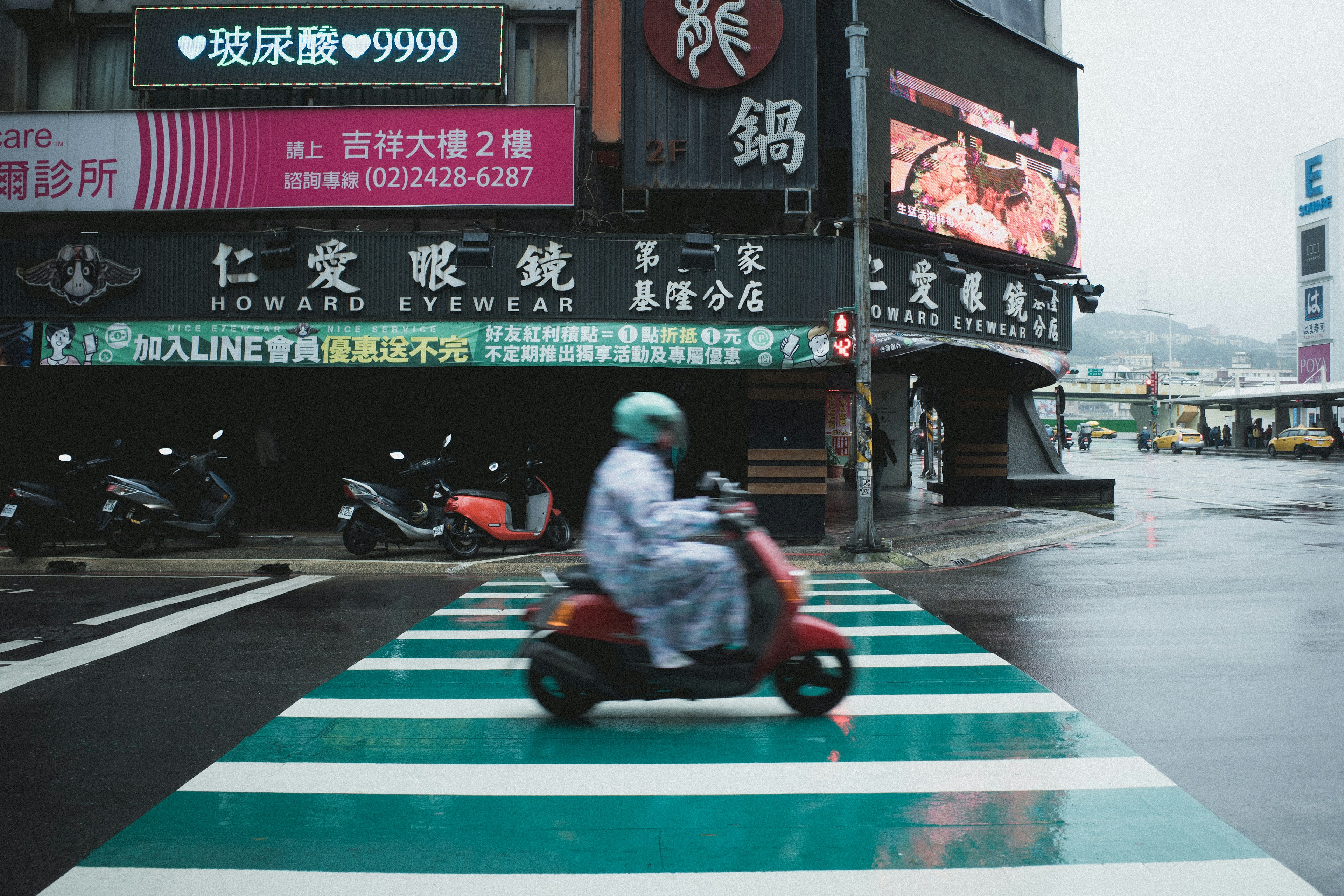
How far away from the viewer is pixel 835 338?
12.9 metres

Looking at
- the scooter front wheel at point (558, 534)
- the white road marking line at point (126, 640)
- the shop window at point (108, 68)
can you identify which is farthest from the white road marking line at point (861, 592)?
the shop window at point (108, 68)

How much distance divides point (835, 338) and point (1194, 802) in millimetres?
9473

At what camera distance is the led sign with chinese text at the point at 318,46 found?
14.9 m

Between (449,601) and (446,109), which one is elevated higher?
(446,109)

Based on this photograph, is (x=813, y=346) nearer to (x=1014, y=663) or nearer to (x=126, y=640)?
(x=1014, y=663)

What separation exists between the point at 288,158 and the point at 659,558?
44.0ft

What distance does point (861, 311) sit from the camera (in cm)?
1298

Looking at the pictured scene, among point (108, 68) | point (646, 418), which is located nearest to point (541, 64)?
point (108, 68)

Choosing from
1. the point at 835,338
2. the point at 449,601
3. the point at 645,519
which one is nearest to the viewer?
the point at 645,519

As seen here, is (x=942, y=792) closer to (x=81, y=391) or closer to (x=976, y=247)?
(x=976, y=247)

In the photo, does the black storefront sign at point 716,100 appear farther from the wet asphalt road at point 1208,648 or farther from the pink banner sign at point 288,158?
the wet asphalt road at point 1208,648

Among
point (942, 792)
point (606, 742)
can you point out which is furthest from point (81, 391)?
point (942, 792)

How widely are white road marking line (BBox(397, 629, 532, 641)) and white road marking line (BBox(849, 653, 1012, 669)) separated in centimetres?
288

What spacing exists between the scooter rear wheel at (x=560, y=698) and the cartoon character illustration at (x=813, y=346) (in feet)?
30.9
